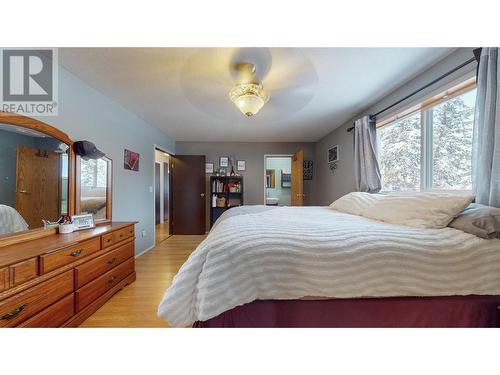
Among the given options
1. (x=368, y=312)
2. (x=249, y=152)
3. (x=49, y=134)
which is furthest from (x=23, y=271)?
(x=249, y=152)

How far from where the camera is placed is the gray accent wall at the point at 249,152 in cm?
475

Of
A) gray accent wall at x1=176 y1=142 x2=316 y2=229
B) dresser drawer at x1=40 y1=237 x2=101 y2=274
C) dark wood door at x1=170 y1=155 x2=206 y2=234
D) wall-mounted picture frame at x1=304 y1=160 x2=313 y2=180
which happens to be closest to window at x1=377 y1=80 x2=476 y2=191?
wall-mounted picture frame at x1=304 y1=160 x2=313 y2=180

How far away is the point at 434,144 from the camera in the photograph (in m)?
1.86

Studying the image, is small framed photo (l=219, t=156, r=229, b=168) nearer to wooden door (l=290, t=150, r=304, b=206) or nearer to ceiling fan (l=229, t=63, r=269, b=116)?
wooden door (l=290, t=150, r=304, b=206)

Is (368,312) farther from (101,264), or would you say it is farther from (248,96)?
(101,264)

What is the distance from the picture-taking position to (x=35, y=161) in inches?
59.5

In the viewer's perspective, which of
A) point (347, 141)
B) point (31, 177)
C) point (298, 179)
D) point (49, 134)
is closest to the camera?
point (31, 177)

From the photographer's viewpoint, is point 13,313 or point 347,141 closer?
point 13,313

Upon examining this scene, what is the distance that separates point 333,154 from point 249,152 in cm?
195

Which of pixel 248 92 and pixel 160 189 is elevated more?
pixel 248 92

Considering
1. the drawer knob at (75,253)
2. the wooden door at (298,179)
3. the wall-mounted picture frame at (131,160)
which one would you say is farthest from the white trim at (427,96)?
the wall-mounted picture frame at (131,160)
